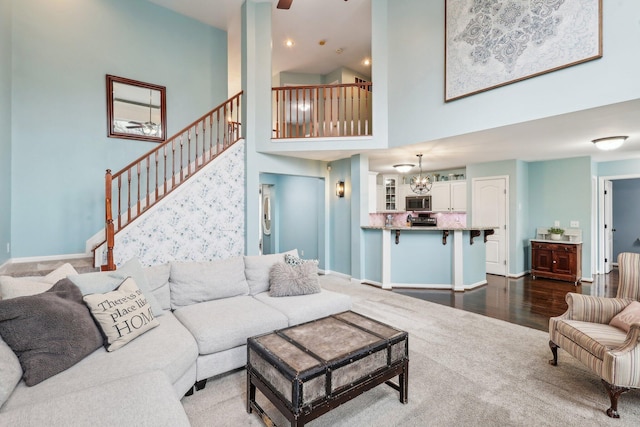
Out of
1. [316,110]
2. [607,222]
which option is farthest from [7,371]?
[607,222]

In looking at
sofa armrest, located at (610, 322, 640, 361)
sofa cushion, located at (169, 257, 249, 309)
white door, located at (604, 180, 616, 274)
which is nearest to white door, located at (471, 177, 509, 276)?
white door, located at (604, 180, 616, 274)

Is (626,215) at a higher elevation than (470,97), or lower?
lower

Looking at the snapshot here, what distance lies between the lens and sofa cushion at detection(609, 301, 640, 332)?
226 cm

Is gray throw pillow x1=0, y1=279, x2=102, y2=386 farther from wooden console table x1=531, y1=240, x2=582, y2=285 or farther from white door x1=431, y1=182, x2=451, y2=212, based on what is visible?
white door x1=431, y1=182, x2=451, y2=212

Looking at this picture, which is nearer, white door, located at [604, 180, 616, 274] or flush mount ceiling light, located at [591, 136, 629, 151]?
flush mount ceiling light, located at [591, 136, 629, 151]

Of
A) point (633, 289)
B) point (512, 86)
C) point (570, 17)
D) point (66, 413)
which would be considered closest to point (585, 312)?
point (633, 289)

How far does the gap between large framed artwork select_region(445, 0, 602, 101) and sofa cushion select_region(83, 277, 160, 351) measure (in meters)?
4.38

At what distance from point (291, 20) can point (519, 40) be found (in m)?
4.00

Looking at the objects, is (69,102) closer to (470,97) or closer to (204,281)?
(204,281)

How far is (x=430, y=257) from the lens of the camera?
5348mm

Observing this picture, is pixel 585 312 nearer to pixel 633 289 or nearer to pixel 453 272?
pixel 633 289

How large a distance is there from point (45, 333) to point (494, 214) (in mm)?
7359

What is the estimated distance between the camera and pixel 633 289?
8.18 ft

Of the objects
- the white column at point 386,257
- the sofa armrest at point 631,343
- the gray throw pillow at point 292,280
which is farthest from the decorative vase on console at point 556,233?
the gray throw pillow at point 292,280
